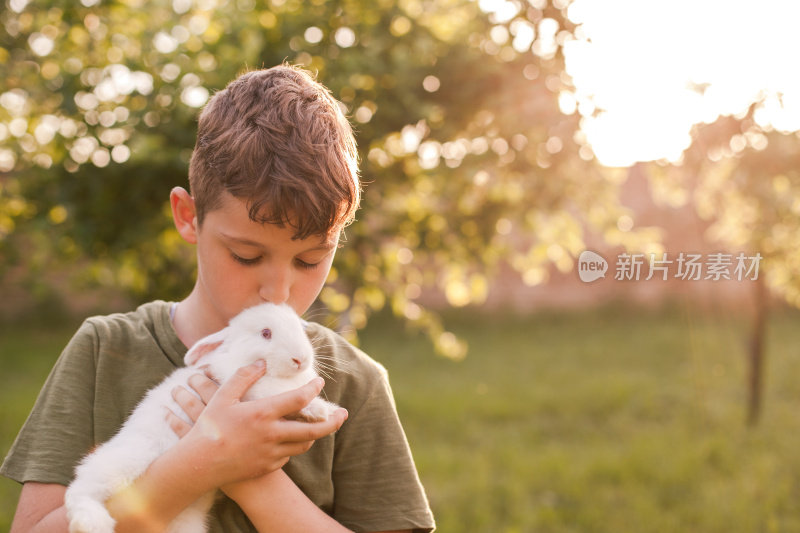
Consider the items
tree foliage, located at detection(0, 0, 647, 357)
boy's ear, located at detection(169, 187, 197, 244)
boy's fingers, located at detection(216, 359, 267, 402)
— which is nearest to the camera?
boy's fingers, located at detection(216, 359, 267, 402)

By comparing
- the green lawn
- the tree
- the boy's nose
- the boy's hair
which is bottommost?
the green lawn

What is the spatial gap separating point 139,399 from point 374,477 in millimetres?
618

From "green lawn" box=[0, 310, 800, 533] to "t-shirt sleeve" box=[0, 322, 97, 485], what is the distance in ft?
12.2

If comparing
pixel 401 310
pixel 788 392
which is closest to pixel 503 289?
pixel 788 392

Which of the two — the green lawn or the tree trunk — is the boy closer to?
the green lawn

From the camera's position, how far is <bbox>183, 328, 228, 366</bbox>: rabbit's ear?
1.61 metres

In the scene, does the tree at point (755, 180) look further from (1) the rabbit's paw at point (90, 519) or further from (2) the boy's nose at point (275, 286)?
(1) the rabbit's paw at point (90, 519)

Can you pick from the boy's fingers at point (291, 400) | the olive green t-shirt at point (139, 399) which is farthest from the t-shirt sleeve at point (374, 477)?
the boy's fingers at point (291, 400)

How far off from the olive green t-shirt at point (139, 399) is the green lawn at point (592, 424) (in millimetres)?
3392

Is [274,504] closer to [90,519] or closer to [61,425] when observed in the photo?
[90,519]

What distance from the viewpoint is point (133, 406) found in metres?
1.63

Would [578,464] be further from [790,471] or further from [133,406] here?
[133,406]

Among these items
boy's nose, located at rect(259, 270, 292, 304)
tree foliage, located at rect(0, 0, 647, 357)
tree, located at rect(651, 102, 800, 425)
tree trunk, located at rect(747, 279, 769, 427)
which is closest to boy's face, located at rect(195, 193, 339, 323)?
boy's nose, located at rect(259, 270, 292, 304)

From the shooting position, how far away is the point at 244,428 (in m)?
1.44
